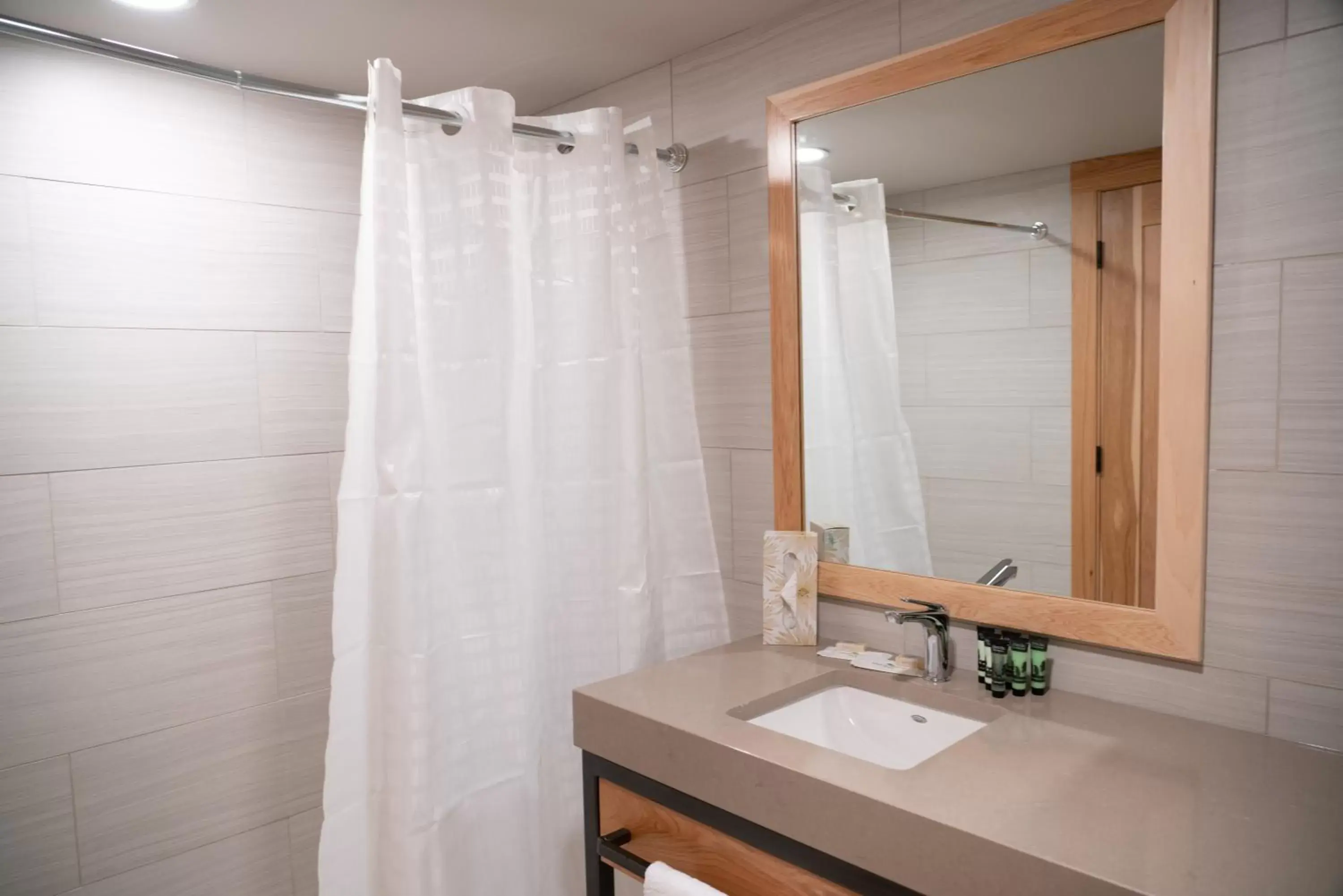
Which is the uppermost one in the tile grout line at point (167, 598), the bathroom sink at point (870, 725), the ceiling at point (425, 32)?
the ceiling at point (425, 32)

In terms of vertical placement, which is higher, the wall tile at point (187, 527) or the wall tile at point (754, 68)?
the wall tile at point (754, 68)

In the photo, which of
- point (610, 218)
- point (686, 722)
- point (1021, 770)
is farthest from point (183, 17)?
point (1021, 770)

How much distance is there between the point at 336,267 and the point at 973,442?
1.69 meters

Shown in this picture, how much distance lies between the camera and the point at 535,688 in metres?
1.87

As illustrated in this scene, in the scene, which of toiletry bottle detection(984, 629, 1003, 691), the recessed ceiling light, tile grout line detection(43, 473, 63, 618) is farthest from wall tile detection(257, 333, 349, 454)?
toiletry bottle detection(984, 629, 1003, 691)

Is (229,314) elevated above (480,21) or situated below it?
below

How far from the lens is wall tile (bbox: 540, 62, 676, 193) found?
215 cm

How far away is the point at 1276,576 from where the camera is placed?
51.8 inches

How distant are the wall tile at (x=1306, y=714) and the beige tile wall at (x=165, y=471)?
6.85 ft

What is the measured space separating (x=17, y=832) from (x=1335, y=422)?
2569mm

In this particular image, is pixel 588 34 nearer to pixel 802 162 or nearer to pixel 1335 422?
pixel 802 162

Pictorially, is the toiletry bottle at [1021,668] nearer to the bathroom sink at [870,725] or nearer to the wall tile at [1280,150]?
the bathroom sink at [870,725]

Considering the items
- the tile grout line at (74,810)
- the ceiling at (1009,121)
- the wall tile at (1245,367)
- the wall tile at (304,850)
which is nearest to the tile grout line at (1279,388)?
the wall tile at (1245,367)

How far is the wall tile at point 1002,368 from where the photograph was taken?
1.54 meters
